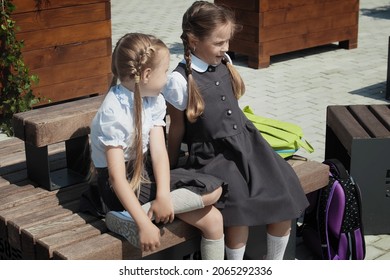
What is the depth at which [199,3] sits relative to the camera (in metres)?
3.66

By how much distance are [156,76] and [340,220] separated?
1.34m

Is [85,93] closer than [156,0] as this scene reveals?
Yes

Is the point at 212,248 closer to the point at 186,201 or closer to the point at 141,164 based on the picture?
the point at 186,201

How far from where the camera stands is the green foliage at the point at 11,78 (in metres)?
6.19

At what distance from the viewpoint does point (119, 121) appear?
3355 mm

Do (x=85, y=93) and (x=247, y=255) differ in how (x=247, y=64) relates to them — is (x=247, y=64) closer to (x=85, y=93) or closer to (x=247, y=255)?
(x=85, y=93)

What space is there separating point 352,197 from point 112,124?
56.7 inches

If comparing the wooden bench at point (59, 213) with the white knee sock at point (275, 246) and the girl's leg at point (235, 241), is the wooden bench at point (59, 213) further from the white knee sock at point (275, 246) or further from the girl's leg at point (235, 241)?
the white knee sock at point (275, 246)

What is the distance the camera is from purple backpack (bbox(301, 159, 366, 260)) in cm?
409

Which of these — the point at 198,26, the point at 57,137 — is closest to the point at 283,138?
the point at 198,26

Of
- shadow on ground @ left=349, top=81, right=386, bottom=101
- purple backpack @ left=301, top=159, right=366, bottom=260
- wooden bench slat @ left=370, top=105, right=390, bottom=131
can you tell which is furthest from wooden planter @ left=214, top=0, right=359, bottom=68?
purple backpack @ left=301, top=159, right=366, bottom=260

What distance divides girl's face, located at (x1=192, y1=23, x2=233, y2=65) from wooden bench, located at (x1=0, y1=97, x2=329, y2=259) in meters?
0.61

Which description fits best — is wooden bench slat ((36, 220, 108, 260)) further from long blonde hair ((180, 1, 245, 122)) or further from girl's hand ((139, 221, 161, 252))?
long blonde hair ((180, 1, 245, 122))

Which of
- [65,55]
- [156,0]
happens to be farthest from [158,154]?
[156,0]
